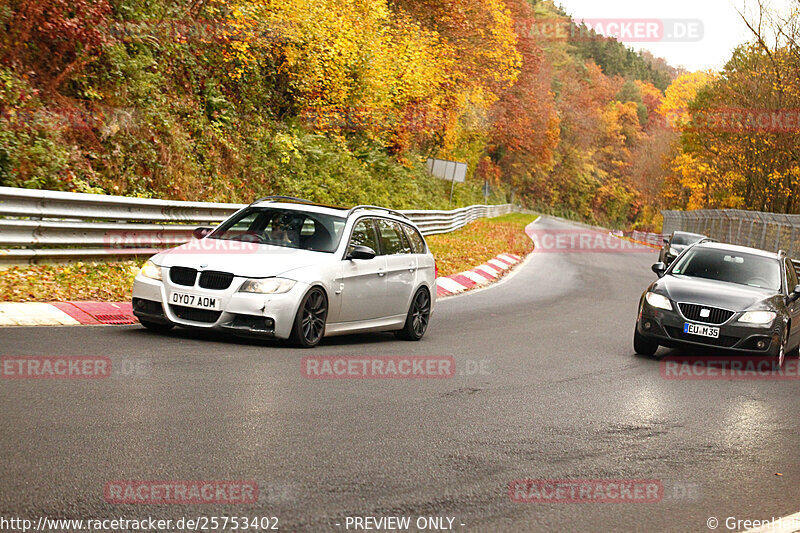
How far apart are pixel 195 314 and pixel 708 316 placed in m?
6.34

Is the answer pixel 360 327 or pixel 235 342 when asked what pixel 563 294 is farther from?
pixel 235 342

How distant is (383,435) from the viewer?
20.9 feet

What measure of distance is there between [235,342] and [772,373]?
6568mm

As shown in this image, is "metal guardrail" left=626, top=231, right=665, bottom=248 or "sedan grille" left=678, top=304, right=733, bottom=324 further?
"metal guardrail" left=626, top=231, right=665, bottom=248

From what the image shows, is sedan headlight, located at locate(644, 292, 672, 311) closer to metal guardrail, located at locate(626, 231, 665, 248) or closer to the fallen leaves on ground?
→ the fallen leaves on ground

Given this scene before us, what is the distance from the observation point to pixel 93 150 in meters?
17.9

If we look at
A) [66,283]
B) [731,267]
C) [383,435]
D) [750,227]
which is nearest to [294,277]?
[383,435]

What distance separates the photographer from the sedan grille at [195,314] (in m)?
9.65

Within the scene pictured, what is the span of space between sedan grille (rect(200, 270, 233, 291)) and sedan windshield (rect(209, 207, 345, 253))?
1.18 meters

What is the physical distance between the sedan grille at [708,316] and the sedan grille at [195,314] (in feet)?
19.5

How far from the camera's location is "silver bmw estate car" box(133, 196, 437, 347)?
9656 mm

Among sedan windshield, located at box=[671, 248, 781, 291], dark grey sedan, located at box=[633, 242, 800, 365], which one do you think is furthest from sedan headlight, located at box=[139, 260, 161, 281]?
sedan windshield, located at box=[671, 248, 781, 291]

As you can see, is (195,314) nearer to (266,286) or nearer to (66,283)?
(266,286)

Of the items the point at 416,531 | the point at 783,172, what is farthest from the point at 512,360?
the point at 783,172
